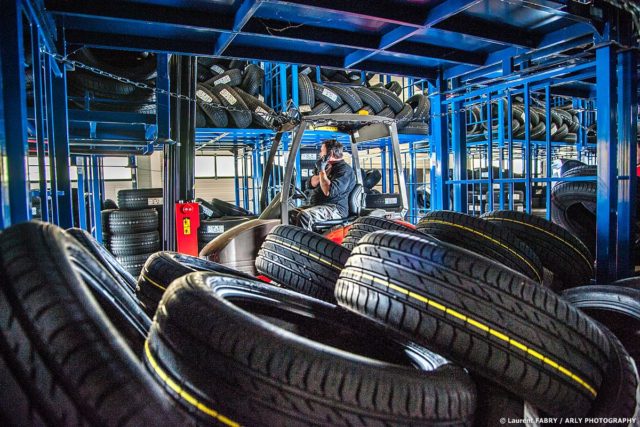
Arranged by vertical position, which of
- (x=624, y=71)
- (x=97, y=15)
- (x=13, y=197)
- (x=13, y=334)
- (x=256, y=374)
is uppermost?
(x=97, y=15)

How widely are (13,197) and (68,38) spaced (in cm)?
227

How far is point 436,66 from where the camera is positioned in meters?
5.00

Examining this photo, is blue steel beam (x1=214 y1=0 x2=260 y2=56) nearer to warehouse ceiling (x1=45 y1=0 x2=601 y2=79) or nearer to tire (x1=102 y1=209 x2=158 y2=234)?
warehouse ceiling (x1=45 y1=0 x2=601 y2=79)

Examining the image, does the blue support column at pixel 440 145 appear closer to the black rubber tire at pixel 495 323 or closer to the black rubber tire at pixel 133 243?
the black rubber tire at pixel 495 323

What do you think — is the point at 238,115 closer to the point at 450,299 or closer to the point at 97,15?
the point at 97,15

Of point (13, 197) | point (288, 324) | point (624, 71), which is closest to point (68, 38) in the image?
point (13, 197)

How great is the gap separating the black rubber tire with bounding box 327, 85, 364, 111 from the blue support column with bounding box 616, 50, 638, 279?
272 inches

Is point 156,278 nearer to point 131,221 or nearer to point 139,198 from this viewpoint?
point 131,221

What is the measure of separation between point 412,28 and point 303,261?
2179 mm

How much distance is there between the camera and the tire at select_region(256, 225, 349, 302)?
2.70 meters

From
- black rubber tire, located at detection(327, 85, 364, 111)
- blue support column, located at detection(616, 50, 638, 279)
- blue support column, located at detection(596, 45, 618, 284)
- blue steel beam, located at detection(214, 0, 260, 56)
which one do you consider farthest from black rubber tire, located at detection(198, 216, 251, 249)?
blue support column, located at detection(616, 50, 638, 279)

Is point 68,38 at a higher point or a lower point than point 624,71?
higher

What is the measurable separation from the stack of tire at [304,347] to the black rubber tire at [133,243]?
16.0 feet

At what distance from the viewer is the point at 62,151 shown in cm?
396
